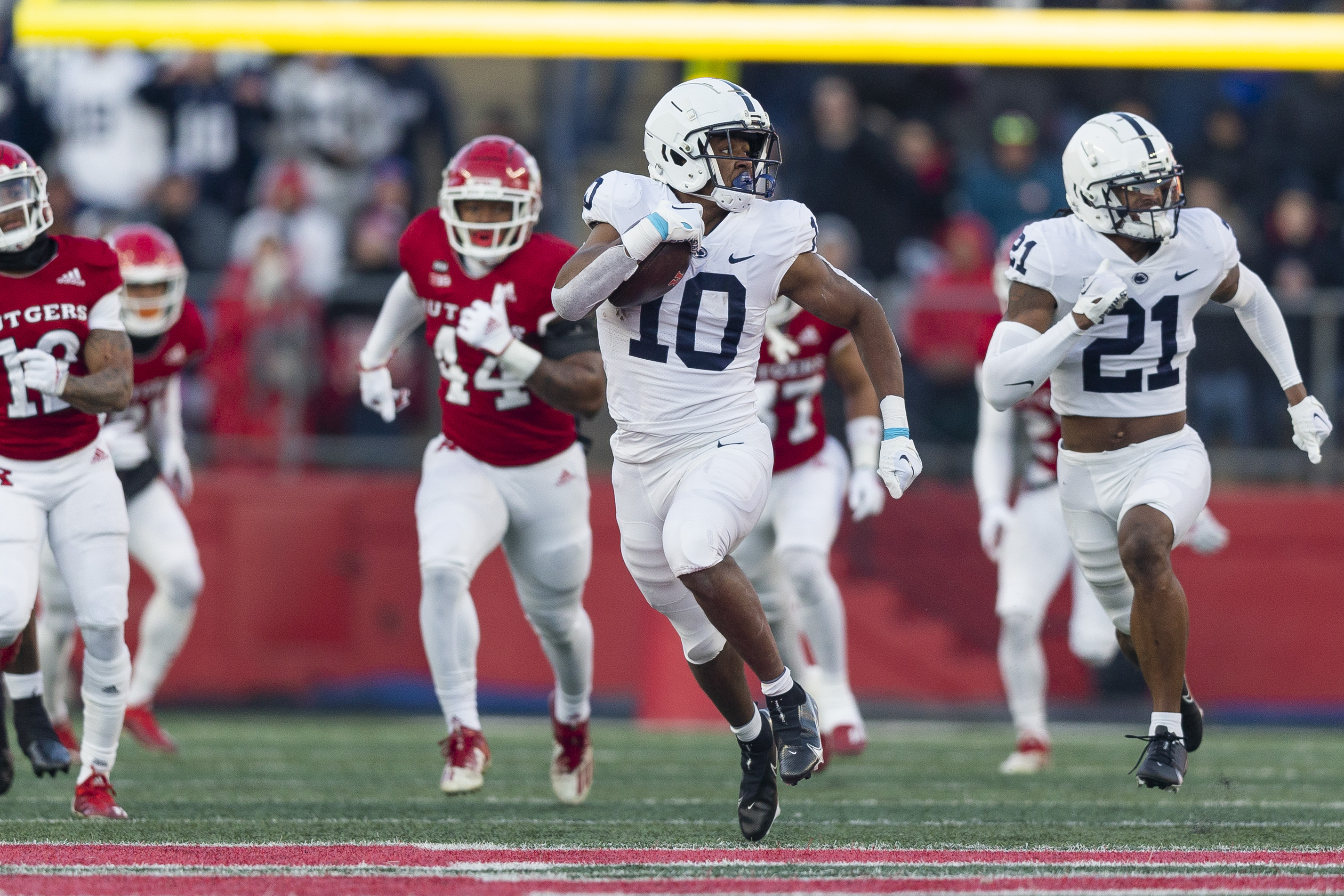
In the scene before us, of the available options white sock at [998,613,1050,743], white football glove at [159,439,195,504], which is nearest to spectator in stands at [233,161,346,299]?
white football glove at [159,439,195,504]

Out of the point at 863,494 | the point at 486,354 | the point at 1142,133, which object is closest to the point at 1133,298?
the point at 1142,133

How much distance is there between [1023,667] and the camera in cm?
700

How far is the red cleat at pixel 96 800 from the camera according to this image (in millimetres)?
5055

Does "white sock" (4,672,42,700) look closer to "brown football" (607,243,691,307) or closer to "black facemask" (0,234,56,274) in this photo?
"black facemask" (0,234,56,274)

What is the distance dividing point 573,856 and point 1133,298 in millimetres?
2062

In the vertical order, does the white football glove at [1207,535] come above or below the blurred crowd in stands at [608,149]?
below

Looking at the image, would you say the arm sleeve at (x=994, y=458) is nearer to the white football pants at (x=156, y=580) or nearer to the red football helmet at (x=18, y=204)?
the white football pants at (x=156, y=580)

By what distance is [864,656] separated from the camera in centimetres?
921

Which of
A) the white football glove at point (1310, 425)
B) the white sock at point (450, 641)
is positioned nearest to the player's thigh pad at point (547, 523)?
the white sock at point (450, 641)

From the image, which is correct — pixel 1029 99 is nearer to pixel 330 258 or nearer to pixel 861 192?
pixel 861 192

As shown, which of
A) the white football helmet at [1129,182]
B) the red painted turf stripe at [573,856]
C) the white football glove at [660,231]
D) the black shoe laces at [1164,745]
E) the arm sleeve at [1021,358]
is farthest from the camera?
the white football helmet at [1129,182]

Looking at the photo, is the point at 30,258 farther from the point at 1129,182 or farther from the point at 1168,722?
the point at 1168,722

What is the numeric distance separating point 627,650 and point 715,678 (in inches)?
180

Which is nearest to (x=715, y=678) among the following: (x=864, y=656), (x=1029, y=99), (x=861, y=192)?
(x=864, y=656)
